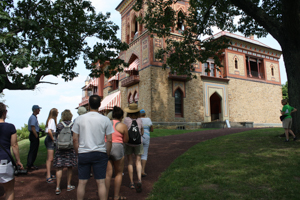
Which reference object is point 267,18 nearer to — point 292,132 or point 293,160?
point 292,132

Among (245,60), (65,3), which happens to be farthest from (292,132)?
(245,60)

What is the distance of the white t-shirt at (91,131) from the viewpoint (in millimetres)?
3416

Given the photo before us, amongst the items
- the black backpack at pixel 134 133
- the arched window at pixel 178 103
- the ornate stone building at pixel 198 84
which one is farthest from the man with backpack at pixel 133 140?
the arched window at pixel 178 103

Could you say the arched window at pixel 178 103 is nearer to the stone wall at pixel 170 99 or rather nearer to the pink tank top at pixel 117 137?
the stone wall at pixel 170 99

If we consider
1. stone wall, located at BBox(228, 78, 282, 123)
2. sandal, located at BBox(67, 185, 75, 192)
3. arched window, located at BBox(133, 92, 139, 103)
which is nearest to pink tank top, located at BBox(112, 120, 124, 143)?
sandal, located at BBox(67, 185, 75, 192)

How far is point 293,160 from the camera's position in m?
6.19

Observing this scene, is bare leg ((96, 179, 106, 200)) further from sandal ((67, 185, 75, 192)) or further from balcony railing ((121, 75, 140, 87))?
balcony railing ((121, 75, 140, 87))

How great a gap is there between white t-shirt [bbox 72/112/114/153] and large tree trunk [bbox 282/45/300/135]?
8.52m

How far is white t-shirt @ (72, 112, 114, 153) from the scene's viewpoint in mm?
3416

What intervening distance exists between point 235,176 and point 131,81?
1929 cm

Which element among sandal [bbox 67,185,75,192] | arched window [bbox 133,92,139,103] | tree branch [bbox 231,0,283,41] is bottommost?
sandal [bbox 67,185,75,192]

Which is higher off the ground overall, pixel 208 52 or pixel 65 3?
pixel 65 3

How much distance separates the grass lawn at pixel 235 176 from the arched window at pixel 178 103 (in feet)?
49.9

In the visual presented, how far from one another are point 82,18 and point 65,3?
101cm
